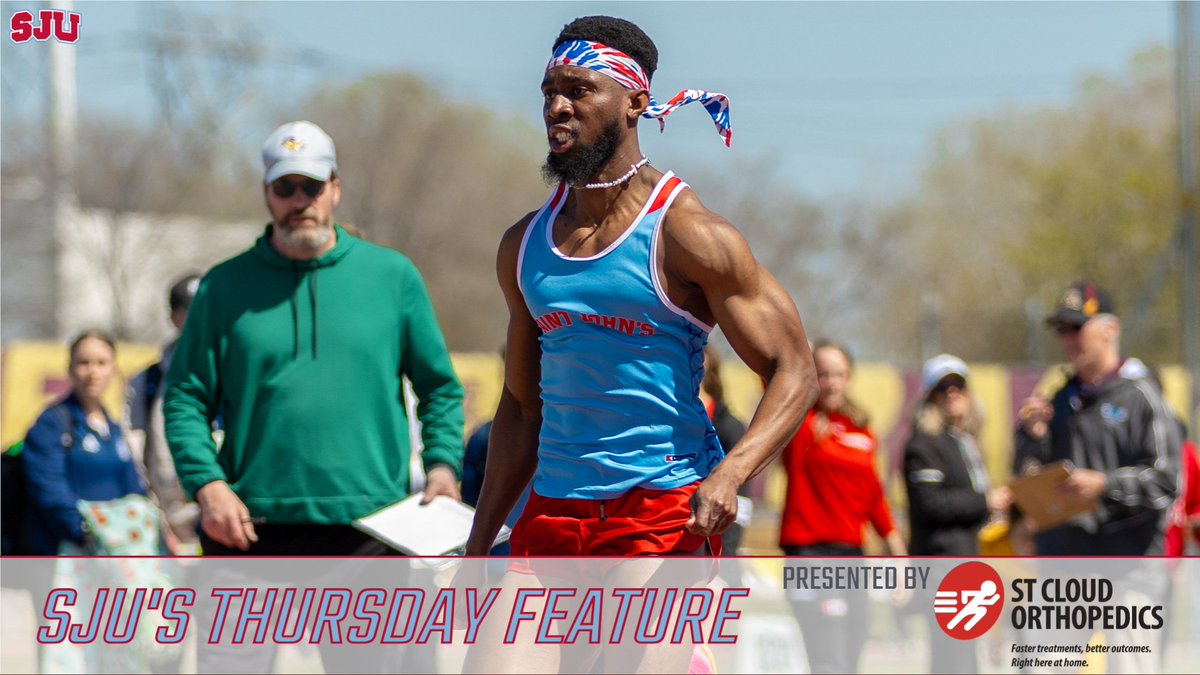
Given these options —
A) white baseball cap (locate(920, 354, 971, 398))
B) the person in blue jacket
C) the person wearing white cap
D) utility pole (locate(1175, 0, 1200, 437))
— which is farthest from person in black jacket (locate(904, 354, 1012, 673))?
the person in blue jacket

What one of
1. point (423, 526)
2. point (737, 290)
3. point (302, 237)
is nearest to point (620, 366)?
point (737, 290)

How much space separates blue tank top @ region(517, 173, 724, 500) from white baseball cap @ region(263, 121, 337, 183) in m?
1.51

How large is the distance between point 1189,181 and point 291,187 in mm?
7665

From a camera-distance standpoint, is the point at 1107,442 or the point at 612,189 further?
the point at 1107,442

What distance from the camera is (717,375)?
7.70 m

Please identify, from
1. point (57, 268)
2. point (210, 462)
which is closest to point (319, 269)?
point (210, 462)

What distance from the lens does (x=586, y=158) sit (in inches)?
178

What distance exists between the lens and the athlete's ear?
4578 mm

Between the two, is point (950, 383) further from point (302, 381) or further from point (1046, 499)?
point (302, 381)

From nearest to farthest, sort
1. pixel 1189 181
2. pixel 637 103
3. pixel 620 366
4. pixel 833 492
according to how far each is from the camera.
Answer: pixel 620 366, pixel 637 103, pixel 833 492, pixel 1189 181

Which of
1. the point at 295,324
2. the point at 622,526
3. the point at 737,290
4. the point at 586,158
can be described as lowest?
the point at 622,526

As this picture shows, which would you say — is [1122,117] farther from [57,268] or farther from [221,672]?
[221,672]

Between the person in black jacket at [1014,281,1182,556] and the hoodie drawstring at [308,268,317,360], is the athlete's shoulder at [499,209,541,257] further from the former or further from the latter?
the person in black jacket at [1014,281,1182,556]

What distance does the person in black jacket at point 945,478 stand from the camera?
8.95 metres
